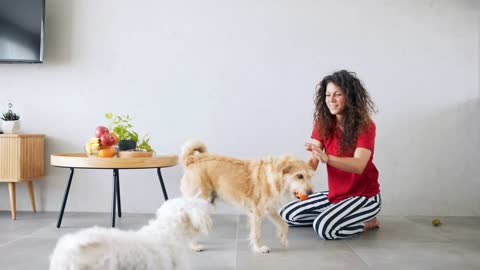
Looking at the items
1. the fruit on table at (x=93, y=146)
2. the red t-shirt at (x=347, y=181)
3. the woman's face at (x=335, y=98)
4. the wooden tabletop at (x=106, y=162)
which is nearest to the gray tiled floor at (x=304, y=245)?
the red t-shirt at (x=347, y=181)

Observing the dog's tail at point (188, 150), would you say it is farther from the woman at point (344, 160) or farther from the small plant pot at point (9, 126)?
the small plant pot at point (9, 126)

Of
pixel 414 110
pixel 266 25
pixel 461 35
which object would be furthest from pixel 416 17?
pixel 266 25

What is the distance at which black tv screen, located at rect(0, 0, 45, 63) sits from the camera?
402 centimetres

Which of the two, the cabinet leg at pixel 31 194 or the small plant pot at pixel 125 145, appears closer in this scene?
the small plant pot at pixel 125 145

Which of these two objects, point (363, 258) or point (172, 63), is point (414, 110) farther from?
point (172, 63)

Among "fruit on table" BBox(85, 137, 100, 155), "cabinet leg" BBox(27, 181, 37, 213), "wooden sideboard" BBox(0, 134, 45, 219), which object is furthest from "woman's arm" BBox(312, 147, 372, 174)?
"cabinet leg" BBox(27, 181, 37, 213)

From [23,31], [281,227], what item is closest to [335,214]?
[281,227]

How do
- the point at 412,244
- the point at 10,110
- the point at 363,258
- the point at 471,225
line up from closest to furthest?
the point at 363,258
the point at 412,244
the point at 471,225
the point at 10,110

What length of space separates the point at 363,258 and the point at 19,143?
3.09m

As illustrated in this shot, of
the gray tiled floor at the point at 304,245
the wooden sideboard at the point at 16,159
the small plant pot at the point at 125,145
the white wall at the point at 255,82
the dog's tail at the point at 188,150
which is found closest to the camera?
the gray tiled floor at the point at 304,245

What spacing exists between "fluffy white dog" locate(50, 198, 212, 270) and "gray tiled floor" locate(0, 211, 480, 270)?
0.69 m

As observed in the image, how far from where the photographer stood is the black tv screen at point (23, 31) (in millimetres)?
4016

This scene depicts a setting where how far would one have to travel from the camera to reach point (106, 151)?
329 centimetres

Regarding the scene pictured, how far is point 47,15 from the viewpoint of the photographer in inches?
166
